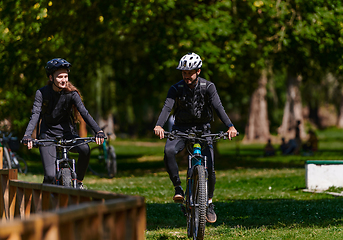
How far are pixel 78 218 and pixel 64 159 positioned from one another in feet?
11.5

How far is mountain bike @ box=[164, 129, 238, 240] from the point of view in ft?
19.0

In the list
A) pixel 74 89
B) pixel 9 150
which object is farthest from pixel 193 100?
pixel 9 150

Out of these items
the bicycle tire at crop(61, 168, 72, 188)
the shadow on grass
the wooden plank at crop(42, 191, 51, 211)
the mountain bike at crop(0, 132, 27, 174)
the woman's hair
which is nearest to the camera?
the wooden plank at crop(42, 191, 51, 211)

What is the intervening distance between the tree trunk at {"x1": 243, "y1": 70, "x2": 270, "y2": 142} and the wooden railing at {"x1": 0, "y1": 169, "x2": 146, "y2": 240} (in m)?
29.7

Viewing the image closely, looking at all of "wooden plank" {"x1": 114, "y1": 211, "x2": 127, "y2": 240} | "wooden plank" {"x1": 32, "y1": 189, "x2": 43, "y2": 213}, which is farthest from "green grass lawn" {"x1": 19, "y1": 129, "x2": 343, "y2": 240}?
"wooden plank" {"x1": 114, "y1": 211, "x2": 127, "y2": 240}

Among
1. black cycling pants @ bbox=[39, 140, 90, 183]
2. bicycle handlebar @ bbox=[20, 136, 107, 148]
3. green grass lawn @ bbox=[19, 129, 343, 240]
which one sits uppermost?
bicycle handlebar @ bbox=[20, 136, 107, 148]

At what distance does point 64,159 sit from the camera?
6207mm

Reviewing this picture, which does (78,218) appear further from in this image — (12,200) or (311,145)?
(311,145)

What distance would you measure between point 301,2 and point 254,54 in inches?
92.1

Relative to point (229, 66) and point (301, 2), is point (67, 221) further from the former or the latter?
point (301, 2)

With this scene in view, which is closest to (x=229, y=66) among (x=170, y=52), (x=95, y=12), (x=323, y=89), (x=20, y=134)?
(x=170, y=52)

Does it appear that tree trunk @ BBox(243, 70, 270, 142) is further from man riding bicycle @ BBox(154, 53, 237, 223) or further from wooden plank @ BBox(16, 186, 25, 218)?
wooden plank @ BBox(16, 186, 25, 218)

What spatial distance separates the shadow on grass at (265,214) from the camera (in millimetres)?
7223

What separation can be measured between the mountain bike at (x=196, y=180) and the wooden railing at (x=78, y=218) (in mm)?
1900
